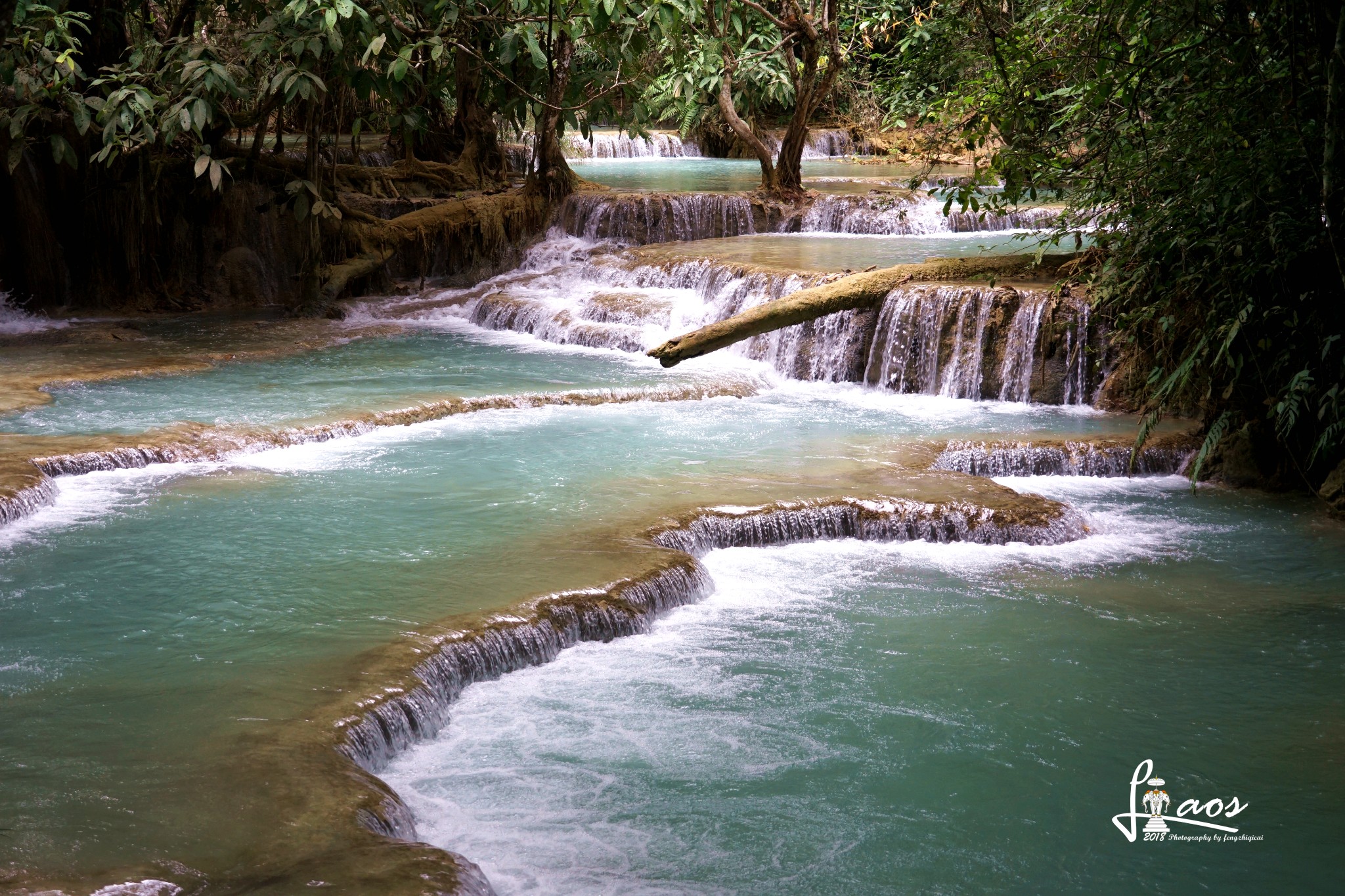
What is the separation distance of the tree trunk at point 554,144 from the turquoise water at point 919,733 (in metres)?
8.95

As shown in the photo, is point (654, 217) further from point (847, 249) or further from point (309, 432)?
point (309, 432)

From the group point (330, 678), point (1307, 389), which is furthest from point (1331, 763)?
point (330, 678)

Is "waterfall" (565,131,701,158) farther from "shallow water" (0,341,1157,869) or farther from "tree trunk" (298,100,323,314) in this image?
"shallow water" (0,341,1157,869)

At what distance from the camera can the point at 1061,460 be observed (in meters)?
8.70

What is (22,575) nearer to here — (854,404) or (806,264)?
(854,404)

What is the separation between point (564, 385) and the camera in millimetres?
10781

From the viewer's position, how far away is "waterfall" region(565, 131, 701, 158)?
25.4 metres

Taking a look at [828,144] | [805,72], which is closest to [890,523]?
[805,72]

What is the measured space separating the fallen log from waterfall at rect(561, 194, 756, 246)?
5.33 m

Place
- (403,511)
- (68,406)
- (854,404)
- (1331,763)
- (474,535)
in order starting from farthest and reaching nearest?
(854,404) → (68,406) → (403,511) → (474,535) → (1331,763)

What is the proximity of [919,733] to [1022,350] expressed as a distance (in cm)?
587

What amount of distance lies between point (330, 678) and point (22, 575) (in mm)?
2190

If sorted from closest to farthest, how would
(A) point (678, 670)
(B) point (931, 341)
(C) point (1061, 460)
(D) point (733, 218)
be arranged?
(A) point (678, 670), (C) point (1061, 460), (B) point (931, 341), (D) point (733, 218)

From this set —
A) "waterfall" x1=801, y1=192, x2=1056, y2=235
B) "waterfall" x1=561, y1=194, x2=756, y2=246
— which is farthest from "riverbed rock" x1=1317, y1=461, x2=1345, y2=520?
"waterfall" x1=561, y1=194, x2=756, y2=246
